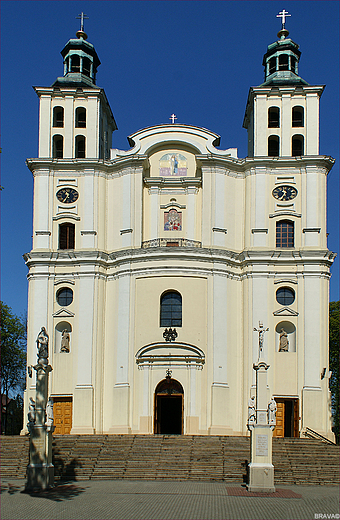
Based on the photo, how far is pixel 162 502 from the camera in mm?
21266

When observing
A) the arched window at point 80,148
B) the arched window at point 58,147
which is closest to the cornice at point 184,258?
the arched window at point 58,147

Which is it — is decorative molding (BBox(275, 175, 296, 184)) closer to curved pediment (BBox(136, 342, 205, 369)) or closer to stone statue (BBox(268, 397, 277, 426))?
curved pediment (BBox(136, 342, 205, 369))

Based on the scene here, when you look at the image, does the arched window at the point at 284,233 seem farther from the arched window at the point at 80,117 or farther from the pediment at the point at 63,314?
the arched window at the point at 80,117

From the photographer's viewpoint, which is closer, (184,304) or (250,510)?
(250,510)

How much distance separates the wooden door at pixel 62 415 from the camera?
3659cm

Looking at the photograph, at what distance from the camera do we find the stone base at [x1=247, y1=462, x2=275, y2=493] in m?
23.6

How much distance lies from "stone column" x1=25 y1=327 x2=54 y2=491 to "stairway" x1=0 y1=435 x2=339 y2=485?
332 cm

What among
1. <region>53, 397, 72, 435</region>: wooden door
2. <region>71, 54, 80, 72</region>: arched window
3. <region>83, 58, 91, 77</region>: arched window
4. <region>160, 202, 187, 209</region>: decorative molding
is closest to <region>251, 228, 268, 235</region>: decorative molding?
<region>160, 202, 187, 209</region>: decorative molding

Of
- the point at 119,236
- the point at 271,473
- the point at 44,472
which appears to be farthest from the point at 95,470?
the point at 119,236

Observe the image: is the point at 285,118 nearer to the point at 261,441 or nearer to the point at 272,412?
the point at 272,412

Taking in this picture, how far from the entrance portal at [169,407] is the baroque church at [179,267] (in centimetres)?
9

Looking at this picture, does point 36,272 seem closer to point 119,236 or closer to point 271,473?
point 119,236

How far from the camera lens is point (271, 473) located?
2384 cm

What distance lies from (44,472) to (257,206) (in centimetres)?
2070
